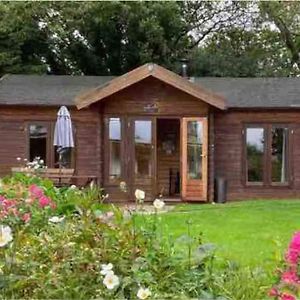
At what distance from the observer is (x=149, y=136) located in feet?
49.5

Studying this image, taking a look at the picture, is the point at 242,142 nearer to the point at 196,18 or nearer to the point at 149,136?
the point at 149,136

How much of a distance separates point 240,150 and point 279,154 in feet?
3.09

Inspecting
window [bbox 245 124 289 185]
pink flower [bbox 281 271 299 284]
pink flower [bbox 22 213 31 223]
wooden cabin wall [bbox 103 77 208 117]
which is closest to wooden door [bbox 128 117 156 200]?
wooden cabin wall [bbox 103 77 208 117]

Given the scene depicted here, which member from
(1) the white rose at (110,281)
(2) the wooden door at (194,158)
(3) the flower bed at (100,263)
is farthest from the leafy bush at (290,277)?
(2) the wooden door at (194,158)

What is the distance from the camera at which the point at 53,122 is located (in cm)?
1562

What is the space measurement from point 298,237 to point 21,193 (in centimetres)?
351

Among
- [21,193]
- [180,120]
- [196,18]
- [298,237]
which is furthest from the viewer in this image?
[196,18]

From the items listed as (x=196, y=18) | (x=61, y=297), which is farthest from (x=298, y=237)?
(x=196, y=18)

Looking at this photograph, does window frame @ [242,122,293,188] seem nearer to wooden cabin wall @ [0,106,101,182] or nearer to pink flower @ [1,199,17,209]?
wooden cabin wall @ [0,106,101,182]

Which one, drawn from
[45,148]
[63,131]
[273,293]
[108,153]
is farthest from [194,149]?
[273,293]

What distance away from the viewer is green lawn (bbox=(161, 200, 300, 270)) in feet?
24.0

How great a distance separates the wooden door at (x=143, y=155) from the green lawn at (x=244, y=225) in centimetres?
138

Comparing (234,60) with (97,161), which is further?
(234,60)

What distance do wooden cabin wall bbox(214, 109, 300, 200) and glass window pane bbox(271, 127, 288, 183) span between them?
0.17 meters
